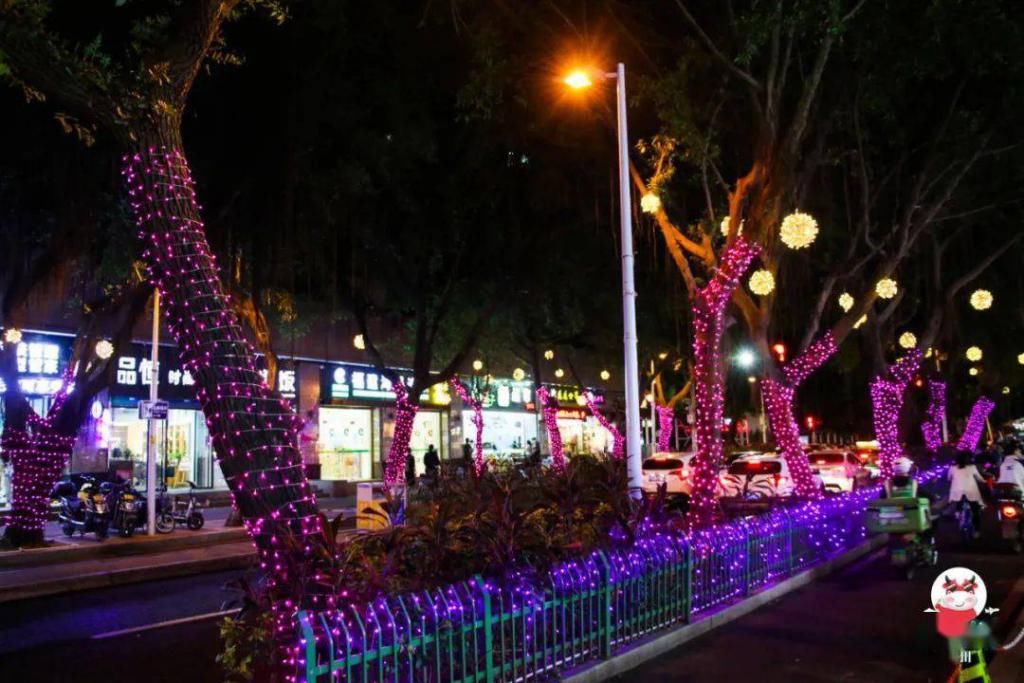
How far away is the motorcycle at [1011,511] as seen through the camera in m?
13.6

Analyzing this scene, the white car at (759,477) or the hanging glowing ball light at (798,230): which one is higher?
the hanging glowing ball light at (798,230)

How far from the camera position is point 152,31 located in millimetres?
7062

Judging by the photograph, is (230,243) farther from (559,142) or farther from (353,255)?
(559,142)

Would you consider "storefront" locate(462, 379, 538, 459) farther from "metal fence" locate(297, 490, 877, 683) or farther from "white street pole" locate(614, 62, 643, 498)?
Answer: "metal fence" locate(297, 490, 877, 683)

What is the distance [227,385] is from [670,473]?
19071 millimetres

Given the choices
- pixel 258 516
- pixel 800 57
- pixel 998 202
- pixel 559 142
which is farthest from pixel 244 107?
pixel 998 202

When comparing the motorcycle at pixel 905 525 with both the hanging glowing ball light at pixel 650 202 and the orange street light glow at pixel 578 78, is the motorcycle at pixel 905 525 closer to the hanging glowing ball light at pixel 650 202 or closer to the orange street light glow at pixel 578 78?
the hanging glowing ball light at pixel 650 202

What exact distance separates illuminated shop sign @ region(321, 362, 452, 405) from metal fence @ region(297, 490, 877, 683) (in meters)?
21.3

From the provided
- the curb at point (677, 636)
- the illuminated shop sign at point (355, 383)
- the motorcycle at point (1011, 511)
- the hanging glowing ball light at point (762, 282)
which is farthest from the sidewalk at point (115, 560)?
the illuminated shop sign at point (355, 383)

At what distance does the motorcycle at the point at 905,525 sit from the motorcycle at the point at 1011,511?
2061 mm

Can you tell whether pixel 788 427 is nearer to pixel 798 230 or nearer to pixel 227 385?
pixel 798 230

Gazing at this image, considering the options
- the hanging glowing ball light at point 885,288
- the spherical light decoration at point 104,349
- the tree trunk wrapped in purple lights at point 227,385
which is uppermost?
the hanging glowing ball light at point 885,288

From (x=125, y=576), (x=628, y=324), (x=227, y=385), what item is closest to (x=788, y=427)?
(x=628, y=324)

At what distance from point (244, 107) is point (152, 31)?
10.9 meters
